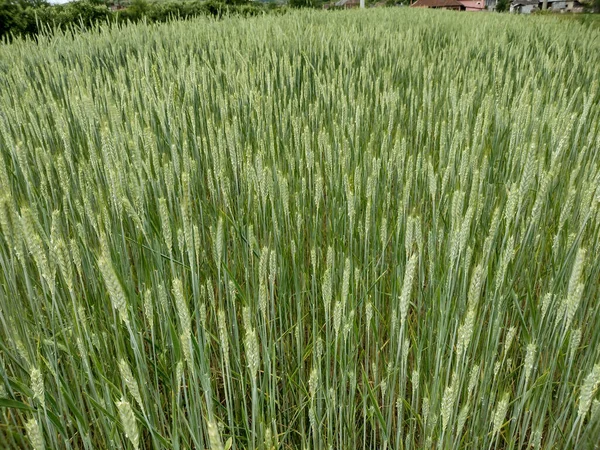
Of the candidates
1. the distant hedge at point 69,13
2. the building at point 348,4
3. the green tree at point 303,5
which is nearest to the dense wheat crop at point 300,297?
the distant hedge at point 69,13

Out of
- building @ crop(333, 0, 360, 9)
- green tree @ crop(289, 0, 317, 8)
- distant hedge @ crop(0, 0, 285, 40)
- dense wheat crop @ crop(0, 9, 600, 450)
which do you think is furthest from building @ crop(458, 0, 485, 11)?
dense wheat crop @ crop(0, 9, 600, 450)

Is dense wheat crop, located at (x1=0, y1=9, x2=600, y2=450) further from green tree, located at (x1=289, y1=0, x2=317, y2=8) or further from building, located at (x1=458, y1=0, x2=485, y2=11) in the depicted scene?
building, located at (x1=458, y1=0, x2=485, y2=11)

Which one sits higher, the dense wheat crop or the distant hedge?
the distant hedge

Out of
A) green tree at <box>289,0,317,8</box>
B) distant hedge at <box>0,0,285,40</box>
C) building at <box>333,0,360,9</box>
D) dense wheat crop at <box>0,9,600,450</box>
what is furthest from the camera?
building at <box>333,0,360,9</box>

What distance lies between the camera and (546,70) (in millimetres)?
2564

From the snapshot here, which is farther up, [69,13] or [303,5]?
[303,5]

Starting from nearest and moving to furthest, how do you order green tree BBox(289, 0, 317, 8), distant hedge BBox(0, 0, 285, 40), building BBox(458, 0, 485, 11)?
distant hedge BBox(0, 0, 285, 40) → green tree BBox(289, 0, 317, 8) → building BBox(458, 0, 485, 11)

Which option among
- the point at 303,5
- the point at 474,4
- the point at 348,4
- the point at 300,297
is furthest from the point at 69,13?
the point at 474,4

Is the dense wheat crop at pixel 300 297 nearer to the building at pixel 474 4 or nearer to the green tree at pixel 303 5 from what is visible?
the green tree at pixel 303 5

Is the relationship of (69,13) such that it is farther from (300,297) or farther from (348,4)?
(348,4)

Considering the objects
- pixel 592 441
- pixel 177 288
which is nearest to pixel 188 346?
pixel 177 288

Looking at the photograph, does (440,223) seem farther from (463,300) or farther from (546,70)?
(546,70)

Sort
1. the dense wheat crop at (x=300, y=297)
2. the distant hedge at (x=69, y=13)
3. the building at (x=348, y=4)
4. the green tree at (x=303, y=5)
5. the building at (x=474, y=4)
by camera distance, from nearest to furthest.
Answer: the dense wheat crop at (x=300, y=297) → the distant hedge at (x=69, y=13) → the green tree at (x=303, y=5) → the building at (x=348, y=4) → the building at (x=474, y=4)

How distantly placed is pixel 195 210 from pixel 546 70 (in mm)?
2359
